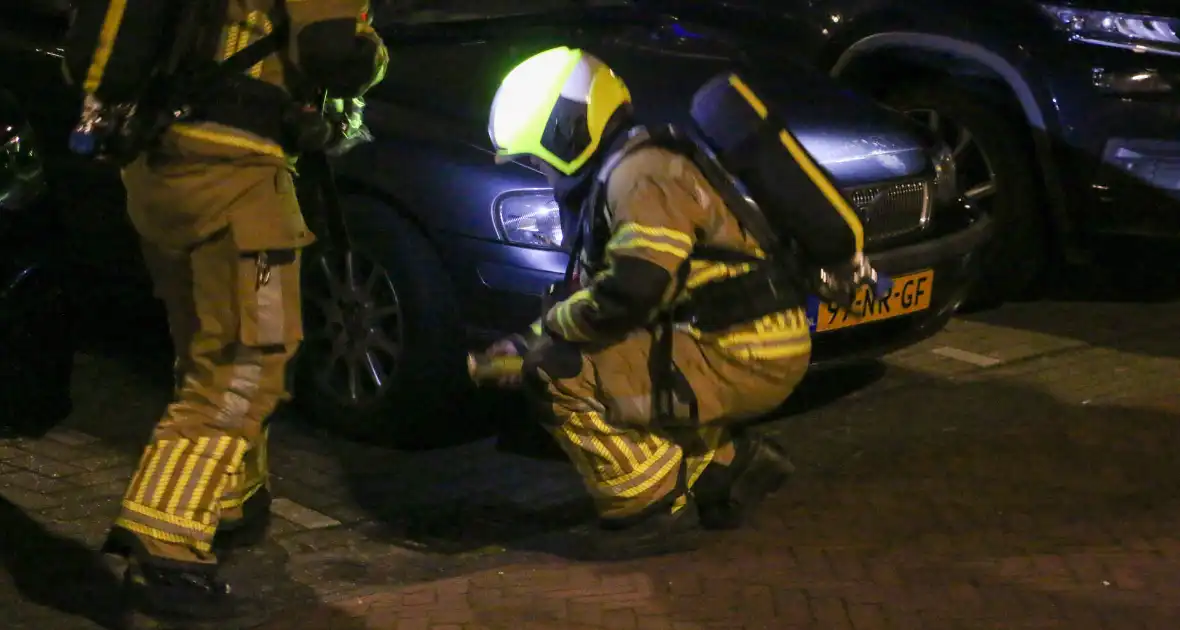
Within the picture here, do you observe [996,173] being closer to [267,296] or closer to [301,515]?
[301,515]

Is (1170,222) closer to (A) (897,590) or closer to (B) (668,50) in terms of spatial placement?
(B) (668,50)

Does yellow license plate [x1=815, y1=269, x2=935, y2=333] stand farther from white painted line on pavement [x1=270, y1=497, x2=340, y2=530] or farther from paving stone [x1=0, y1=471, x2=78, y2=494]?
paving stone [x1=0, y1=471, x2=78, y2=494]

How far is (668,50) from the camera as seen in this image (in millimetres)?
4953

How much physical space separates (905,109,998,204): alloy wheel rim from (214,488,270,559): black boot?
3523mm

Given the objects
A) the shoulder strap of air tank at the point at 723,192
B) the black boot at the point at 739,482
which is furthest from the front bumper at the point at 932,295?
the shoulder strap of air tank at the point at 723,192

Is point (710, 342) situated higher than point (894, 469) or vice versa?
point (710, 342)

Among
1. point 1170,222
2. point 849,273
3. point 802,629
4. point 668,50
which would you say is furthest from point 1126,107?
point 802,629

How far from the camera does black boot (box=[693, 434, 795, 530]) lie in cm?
389

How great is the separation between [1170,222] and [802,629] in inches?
124

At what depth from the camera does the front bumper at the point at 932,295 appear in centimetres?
444

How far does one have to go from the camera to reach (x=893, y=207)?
15.0 ft

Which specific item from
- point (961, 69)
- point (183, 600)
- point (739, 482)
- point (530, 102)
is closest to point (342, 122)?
point (530, 102)

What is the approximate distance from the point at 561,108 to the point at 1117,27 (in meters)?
3.32

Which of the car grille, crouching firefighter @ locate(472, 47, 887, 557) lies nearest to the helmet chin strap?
crouching firefighter @ locate(472, 47, 887, 557)
